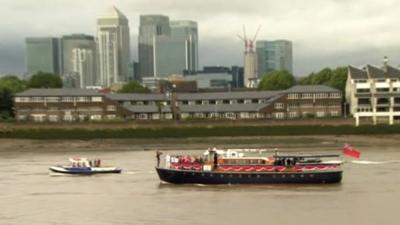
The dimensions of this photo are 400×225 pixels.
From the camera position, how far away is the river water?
40875mm

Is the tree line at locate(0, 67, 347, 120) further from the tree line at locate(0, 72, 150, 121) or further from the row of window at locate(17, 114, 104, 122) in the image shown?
the row of window at locate(17, 114, 104, 122)

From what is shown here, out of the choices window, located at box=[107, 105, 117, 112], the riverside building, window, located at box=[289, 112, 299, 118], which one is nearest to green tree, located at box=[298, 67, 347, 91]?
the riverside building

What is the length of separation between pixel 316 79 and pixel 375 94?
114 feet

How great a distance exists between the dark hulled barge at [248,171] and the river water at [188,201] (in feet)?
2.22

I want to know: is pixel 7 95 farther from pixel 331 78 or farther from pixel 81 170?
pixel 81 170

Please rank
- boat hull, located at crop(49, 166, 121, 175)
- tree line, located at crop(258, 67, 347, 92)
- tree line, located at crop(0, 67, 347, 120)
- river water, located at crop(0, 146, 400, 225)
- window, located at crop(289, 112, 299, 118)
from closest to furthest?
river water, located at crop(0, 146, 400, 225)
boat hull, located at crop(49, 166, 121, 175)
window, located at crop(289, 112, 299, 118)
tree line, located at crop(0, 67, 347, 120)
tree line, located at crop(258, 67, 347, 92)

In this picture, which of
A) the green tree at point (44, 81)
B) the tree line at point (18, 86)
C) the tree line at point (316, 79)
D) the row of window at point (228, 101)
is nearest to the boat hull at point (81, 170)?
the tree line at point (18, 86)

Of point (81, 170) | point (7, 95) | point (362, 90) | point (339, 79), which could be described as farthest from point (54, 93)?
point (81, 170)

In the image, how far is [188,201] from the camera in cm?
4784

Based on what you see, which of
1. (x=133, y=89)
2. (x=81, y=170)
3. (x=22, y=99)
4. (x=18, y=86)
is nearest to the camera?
(x=81, y=170)

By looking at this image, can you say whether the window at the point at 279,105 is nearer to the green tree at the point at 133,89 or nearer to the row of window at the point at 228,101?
the row of window at the point at 228,101

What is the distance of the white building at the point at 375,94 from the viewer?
134 m

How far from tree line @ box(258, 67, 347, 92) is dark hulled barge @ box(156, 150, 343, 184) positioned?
336 ft

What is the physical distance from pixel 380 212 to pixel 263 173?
569 inches
